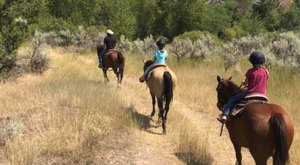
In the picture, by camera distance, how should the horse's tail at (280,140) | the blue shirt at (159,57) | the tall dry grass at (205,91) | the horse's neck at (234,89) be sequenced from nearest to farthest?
the horse's tail at (280,140)
the horse's neck at (234,89)
the tall dry grass at (205,91)
the blue shirt at (159,57)

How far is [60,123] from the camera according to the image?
852cm

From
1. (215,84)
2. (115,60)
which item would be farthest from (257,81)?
(115,60)

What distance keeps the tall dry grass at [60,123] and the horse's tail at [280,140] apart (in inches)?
127

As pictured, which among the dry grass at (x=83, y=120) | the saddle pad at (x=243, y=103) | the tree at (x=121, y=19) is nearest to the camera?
the saddle pad at (x=243, y=103)

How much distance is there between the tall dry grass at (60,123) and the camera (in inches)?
287

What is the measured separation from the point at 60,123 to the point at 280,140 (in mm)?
4642

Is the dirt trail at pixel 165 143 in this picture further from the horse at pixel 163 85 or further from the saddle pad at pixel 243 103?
the saddle pad at pixel 243 103

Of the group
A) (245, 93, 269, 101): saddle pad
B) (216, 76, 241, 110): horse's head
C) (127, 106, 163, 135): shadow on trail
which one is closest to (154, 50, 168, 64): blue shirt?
(127, 106, 163, 135): shadow on trail

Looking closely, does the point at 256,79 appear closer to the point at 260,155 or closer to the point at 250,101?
the point at 250,101

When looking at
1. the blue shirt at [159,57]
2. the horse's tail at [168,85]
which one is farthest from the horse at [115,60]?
the horse's tail at [168,85]

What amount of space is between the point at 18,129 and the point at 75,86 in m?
4.27

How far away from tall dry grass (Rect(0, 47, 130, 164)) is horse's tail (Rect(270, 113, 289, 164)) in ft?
10.6

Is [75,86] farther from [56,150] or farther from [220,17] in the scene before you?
[220,17]

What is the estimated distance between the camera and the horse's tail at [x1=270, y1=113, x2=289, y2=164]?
589 cm
